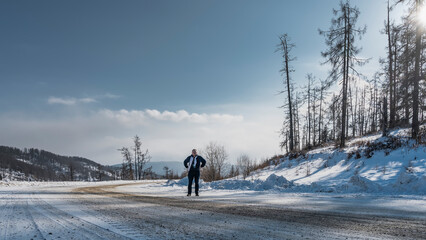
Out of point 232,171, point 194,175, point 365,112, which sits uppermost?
point 365,112

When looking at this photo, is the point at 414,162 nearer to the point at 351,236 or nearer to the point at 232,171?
the point at 351,236

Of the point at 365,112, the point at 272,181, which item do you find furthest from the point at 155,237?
A: the point at 365,112

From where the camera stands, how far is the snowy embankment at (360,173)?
985 centimetres

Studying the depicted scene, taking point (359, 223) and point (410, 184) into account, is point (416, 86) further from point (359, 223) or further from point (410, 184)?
point (359, 223)

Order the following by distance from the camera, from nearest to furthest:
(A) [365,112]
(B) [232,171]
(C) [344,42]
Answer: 1. (C) [344,42]
2. (B) [232,171]
3. (A) [365,112]

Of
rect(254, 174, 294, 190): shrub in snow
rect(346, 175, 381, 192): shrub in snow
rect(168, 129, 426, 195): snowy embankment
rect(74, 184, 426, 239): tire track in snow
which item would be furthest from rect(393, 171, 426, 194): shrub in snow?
rect(74, 184, 426, 239): tire track in snow

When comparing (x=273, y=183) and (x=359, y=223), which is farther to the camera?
(x=273, y=183)

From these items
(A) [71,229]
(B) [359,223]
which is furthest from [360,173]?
(A) [71,229]

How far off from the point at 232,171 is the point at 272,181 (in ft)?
46.0

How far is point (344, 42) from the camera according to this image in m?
21.6

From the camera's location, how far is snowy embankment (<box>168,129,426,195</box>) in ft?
32.3

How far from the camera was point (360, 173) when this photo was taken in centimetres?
1287

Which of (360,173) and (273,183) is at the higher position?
(360,173)

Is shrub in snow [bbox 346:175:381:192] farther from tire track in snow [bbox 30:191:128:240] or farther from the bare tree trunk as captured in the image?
tire track in snow [bbox 30:191:128:240]
